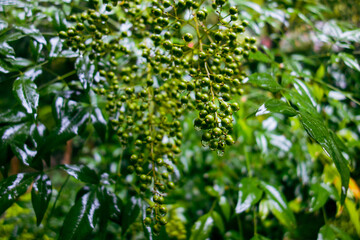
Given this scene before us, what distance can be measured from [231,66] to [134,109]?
39 cm

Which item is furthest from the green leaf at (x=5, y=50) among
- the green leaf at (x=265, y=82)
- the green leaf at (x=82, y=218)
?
the green leaf at (x=265, y=82)

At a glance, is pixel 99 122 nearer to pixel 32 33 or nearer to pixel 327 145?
pixel 32 33

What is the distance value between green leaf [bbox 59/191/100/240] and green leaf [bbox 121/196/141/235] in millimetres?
87

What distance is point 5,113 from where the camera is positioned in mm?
792

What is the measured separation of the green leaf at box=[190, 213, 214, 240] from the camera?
0.95 m

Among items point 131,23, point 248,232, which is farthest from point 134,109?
point 248,232

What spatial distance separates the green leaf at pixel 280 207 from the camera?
893mm

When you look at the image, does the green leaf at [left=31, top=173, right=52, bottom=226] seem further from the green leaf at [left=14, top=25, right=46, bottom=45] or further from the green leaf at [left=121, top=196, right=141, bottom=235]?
the green leaf at [left=14, top=25, right=46, bottom=45]

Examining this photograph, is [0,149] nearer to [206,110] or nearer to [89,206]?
[89,206]

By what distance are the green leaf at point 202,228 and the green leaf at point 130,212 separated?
10.9 inches

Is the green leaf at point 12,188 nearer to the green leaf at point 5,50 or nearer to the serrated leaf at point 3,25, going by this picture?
the green leaf at point 5,50

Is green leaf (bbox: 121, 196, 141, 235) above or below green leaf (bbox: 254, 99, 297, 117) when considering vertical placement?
below

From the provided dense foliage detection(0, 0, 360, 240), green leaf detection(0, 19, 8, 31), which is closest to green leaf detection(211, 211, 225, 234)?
dense foliage detection(0, 0, 360, 240)

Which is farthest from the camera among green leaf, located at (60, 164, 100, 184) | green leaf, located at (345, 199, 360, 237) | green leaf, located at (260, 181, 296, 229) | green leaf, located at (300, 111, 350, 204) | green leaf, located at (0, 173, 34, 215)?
green leaf, located at (345, 199, 360, 237)
